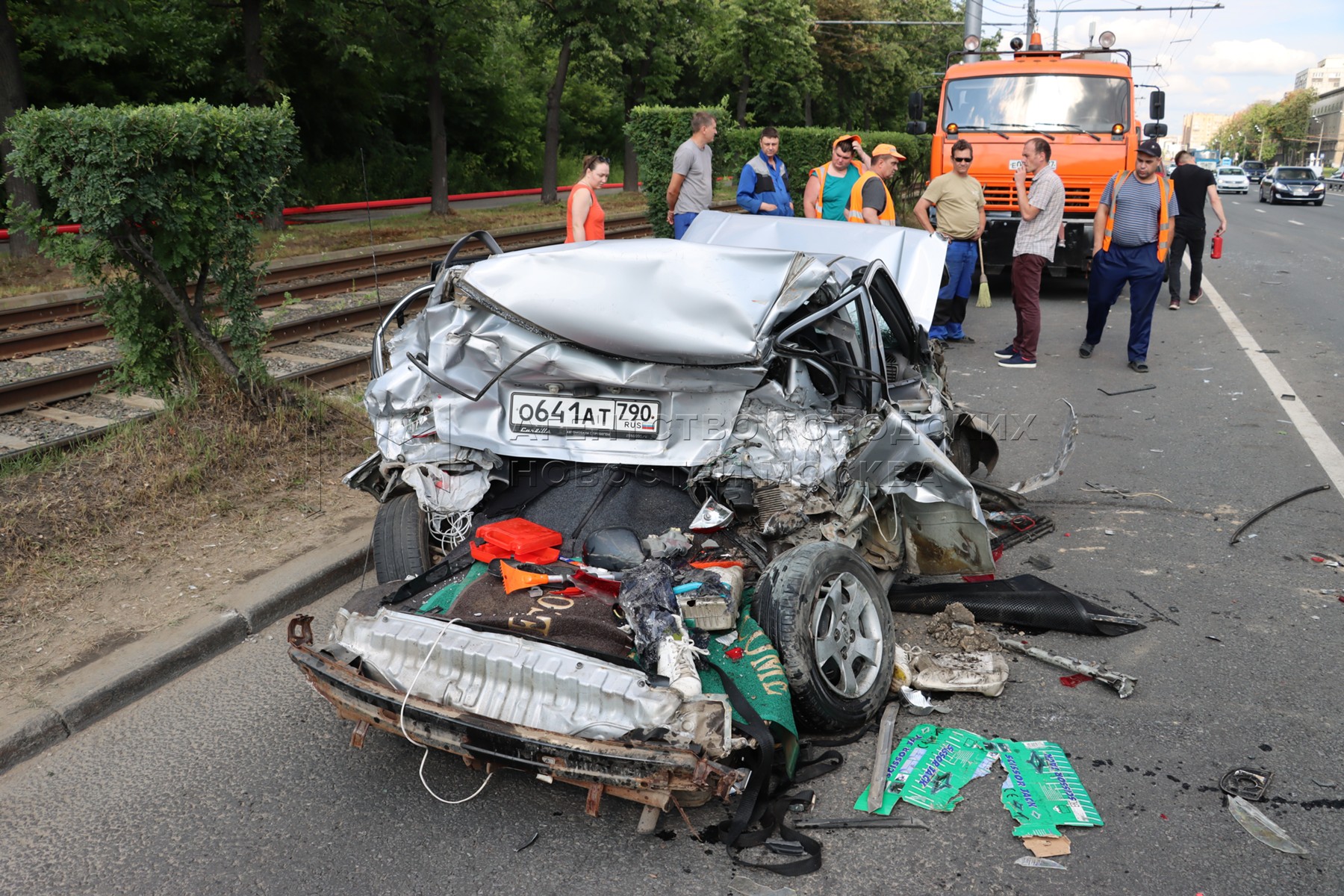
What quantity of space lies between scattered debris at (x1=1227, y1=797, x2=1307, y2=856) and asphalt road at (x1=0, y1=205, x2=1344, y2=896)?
0.03 metres

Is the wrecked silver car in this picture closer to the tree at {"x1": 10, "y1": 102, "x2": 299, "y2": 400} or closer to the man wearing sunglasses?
the tree at {"x1": 10, "y1": 102, "x2": 299, "y2": 400}

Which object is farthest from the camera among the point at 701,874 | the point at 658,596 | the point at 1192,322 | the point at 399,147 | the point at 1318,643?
the point at 399,147

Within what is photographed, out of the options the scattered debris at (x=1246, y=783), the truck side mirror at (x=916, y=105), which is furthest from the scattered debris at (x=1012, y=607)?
the truck side mirror at (x=916, y=105)

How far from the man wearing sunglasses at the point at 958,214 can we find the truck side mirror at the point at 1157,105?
5.85 m

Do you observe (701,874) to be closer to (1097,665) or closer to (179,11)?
(1097,665)

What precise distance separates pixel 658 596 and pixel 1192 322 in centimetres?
1070

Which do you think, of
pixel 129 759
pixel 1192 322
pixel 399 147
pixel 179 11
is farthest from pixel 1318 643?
pixel 399 147

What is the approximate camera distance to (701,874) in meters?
2.88

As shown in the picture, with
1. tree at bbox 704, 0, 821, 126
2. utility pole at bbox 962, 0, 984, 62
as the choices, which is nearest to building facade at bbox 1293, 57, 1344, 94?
tree at bbox 704, 0, 821, 126

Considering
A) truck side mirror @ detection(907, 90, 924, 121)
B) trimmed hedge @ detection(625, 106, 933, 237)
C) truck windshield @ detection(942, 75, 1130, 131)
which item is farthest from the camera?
trimmed hedge @ detection(625, 106, 933, 237)

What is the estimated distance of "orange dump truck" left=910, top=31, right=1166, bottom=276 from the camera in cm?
1255

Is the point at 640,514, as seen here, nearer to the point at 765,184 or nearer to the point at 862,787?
the point at 862,787

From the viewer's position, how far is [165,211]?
5.76 m

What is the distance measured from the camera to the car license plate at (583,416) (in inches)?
151
